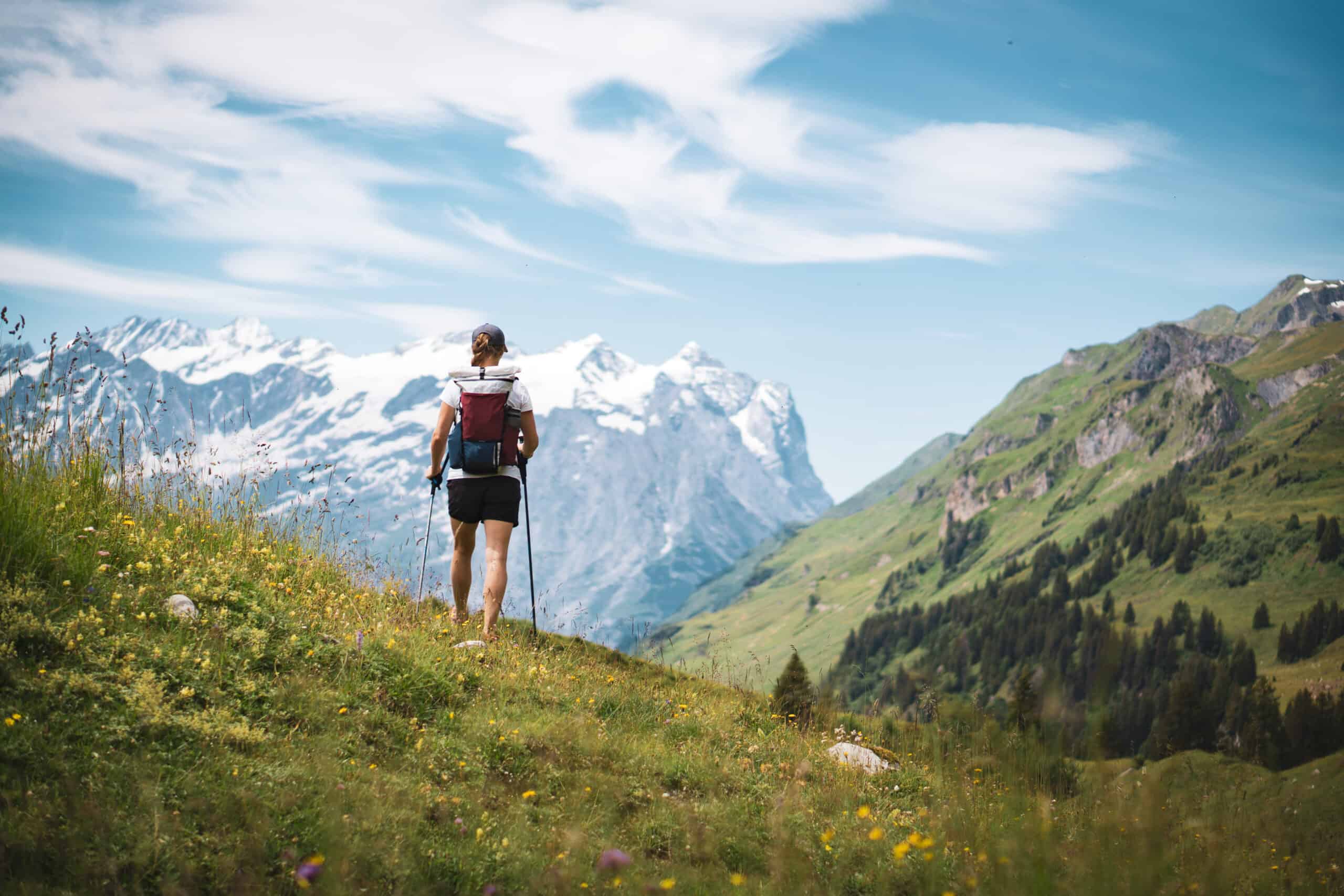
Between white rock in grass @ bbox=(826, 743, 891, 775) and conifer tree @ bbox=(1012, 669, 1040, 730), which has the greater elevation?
conifer tree @ bbox=(1012, 669, 1040, 730)

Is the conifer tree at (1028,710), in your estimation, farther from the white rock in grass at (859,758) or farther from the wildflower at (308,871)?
the wildflower at (308,871)

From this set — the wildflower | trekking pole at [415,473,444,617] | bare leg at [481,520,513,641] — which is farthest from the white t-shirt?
the wildflower

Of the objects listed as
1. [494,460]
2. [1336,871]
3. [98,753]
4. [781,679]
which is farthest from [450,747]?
[781,679]

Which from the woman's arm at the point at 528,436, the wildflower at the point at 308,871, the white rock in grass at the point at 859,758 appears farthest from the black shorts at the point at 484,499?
the wildflower at the point at 308,871

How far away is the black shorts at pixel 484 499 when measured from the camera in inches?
446

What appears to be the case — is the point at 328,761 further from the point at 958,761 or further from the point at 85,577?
the point at 958,761

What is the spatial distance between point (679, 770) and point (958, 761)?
478 centimetres

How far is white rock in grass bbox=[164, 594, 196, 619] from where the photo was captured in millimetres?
8055

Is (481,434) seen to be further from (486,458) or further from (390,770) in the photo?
(390,770)

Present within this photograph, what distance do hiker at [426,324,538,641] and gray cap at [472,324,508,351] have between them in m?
0.01

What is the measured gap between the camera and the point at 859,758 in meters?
10.8

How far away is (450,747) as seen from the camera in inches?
299

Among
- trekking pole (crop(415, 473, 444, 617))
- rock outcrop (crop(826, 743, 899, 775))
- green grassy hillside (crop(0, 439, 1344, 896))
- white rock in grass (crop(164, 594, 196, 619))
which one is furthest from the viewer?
trekking pole (crop(415, 473, 444, 617))

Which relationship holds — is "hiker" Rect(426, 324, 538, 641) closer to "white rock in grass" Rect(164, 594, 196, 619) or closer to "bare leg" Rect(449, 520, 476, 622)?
"bare leg" Rect(449, 520, 476, 622)
